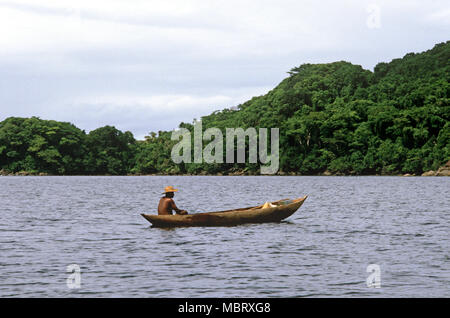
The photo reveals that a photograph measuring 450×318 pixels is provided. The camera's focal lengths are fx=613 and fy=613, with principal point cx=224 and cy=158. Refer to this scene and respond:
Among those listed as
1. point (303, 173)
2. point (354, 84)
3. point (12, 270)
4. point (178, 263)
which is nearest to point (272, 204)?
point (178, 263)

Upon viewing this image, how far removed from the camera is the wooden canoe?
31656 millimetres

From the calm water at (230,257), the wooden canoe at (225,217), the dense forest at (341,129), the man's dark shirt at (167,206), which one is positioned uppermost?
the dense forest at (341,129)

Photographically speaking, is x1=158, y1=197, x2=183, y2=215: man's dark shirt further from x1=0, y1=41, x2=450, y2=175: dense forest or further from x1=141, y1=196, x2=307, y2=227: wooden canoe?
x1=0, y1=41, x2=450, y2=175: dense forest

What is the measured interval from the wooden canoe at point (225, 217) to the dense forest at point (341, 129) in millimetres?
96040

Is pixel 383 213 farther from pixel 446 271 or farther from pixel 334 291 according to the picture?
pixel 334 291

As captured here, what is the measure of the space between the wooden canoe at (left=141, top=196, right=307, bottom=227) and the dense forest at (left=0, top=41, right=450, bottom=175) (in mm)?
96040

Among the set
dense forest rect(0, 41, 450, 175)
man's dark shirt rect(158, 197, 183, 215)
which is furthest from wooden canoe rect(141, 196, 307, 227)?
dense forest rect(0, 41, 450, 175)

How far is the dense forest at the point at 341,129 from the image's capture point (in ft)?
430

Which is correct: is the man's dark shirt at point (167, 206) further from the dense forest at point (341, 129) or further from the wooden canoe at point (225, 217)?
the dense forest at point (341, 129)

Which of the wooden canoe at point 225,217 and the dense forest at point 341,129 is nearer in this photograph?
the wooden canoe at point 225,217

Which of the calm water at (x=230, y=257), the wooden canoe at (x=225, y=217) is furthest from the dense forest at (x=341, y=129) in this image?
the wooden canoe at (x=225, y=217)

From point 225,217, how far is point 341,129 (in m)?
118

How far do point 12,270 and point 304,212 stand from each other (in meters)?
27.7
